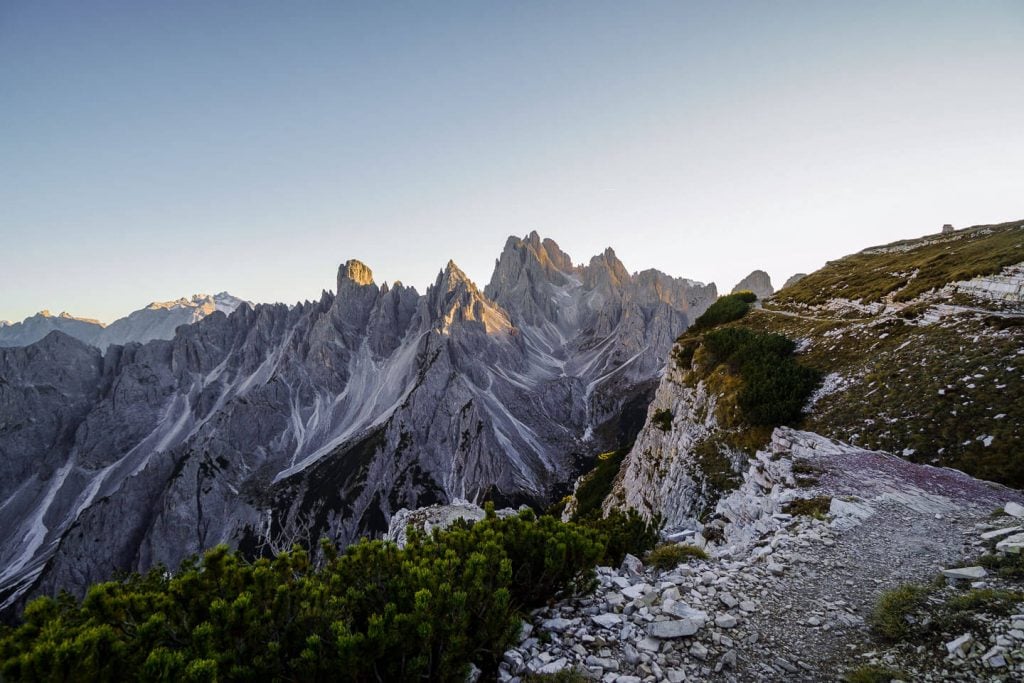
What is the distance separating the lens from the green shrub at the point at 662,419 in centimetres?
3862

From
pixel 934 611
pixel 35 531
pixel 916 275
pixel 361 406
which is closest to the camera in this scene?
pixel 934 611

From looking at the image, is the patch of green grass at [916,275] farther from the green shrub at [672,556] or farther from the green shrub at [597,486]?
the green shrub at [672,556]

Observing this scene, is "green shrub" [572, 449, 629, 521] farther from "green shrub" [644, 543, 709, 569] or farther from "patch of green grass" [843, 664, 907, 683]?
"patch of green grass" [843, 664, 907, 683]

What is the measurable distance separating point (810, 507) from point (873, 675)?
32.7 feet

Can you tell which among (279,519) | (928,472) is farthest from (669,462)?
(279,519)

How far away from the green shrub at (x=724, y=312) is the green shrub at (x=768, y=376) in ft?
46.3

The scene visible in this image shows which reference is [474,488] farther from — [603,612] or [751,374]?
[603,612]

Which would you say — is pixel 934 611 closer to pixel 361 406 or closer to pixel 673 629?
pixel 673 629

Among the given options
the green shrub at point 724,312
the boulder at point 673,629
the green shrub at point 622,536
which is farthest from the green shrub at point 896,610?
the green shrub at point 724,312

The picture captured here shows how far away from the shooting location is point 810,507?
14.7m

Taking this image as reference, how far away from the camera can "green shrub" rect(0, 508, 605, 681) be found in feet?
15.0

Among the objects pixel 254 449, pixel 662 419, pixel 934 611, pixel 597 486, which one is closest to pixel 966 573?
pixel 934 611

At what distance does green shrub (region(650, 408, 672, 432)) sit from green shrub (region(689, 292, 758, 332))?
52.3ft

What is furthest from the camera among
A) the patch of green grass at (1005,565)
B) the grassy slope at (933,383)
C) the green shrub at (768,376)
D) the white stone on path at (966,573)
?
the green shrub at (768,376)
